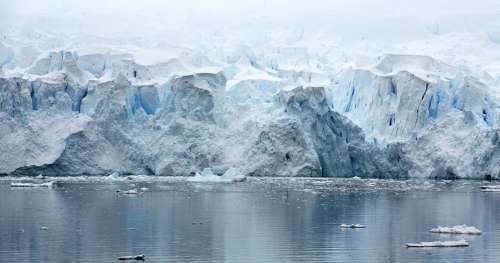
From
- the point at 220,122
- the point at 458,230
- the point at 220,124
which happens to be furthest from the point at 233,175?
the point at 458,230

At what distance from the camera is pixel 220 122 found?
42062 millimetres

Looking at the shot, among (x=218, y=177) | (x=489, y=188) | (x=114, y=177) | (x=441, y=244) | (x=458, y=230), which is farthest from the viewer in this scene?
(x=218, y=177)

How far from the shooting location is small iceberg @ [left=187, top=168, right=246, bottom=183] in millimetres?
38812

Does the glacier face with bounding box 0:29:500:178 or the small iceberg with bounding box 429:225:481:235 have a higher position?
the glacier face with bounding box 0:29:500:178

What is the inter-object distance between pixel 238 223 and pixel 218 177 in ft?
60.0

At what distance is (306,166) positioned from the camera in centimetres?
3991

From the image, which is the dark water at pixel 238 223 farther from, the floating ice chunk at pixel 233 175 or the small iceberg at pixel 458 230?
the floating ice chunk at pixel 233 175

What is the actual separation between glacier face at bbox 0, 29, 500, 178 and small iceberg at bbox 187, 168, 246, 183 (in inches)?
43.5

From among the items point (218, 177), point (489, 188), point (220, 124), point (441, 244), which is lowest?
point (441, 244)

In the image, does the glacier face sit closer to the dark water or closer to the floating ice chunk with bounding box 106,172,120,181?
the floating ice chunk with bounding box 106,172,120,181

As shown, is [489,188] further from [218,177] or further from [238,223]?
[238,223]

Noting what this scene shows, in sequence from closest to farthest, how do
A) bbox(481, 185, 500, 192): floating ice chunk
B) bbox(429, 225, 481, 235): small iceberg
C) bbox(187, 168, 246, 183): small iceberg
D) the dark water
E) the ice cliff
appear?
the dark water < bbox(429, 225, 481, 235): small iceberg < bbox(481, 185, 500, 192): floating ice chunk < bbox(187, 168, 246, 183): small iceberg < the ice cliff

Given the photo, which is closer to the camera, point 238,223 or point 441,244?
point 441,244

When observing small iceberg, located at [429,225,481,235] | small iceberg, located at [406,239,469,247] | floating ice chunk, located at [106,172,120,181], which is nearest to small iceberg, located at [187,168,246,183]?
floating ice chunk, located at [106,172,120,181]
